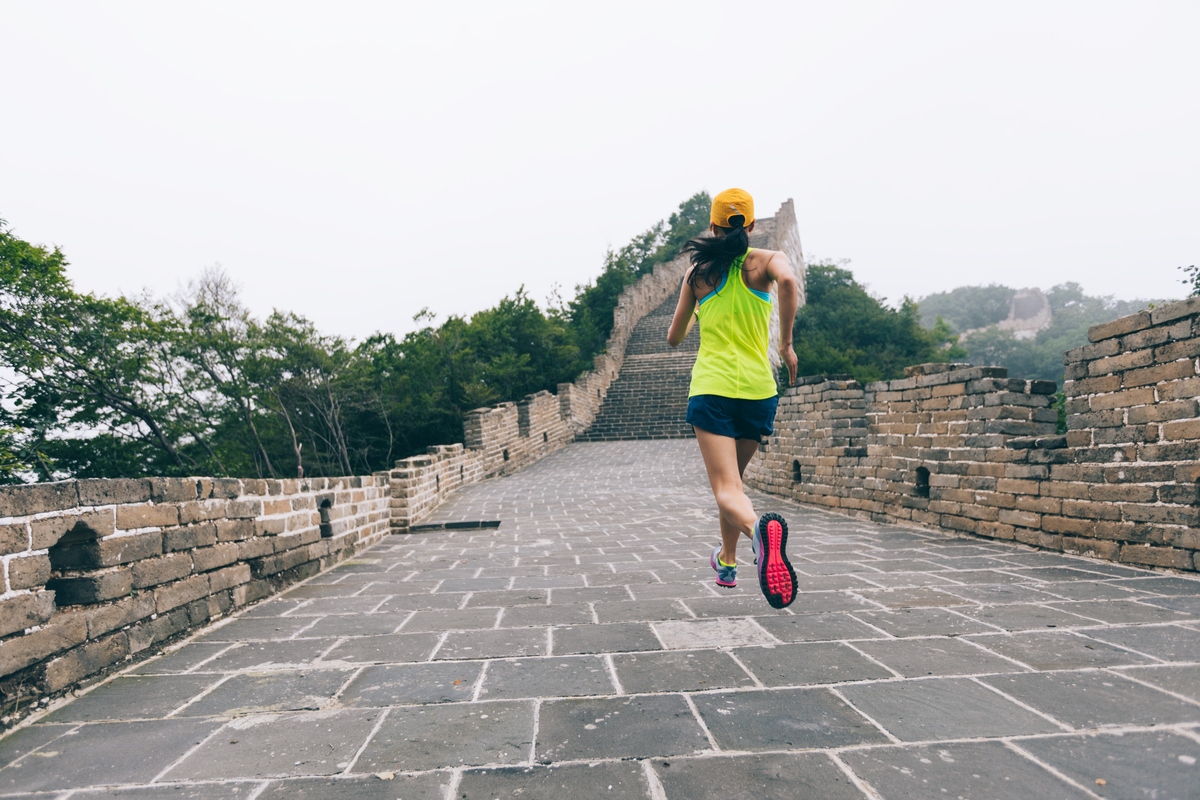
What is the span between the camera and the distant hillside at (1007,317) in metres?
57.2

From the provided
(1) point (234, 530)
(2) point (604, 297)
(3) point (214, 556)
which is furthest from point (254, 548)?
(2) point (604, 297)

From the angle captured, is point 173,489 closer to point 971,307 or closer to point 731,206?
point 731,206

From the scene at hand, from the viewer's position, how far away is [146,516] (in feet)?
9.18

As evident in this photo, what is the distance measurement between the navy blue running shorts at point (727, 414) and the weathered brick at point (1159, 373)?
2.76 meters

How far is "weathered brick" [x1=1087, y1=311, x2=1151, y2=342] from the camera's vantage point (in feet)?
12.7

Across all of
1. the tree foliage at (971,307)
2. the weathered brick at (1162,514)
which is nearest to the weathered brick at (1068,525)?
the weathered brick at (1162,514)

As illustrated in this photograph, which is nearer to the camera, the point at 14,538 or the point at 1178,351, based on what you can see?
the point at 14,538

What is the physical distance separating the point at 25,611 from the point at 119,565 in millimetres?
476

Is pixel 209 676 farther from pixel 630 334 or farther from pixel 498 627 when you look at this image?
pixel 630 334

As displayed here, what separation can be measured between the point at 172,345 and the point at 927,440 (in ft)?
61.3

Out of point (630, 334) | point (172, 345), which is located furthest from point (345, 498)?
point (630, 334)

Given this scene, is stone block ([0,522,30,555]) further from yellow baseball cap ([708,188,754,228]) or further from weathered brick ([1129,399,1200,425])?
weathered brick ([1129,399,1200,425])

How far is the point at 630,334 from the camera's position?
86.7 feet

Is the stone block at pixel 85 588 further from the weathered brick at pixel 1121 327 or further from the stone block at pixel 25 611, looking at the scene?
the weathered brick at pixel 1121 327
